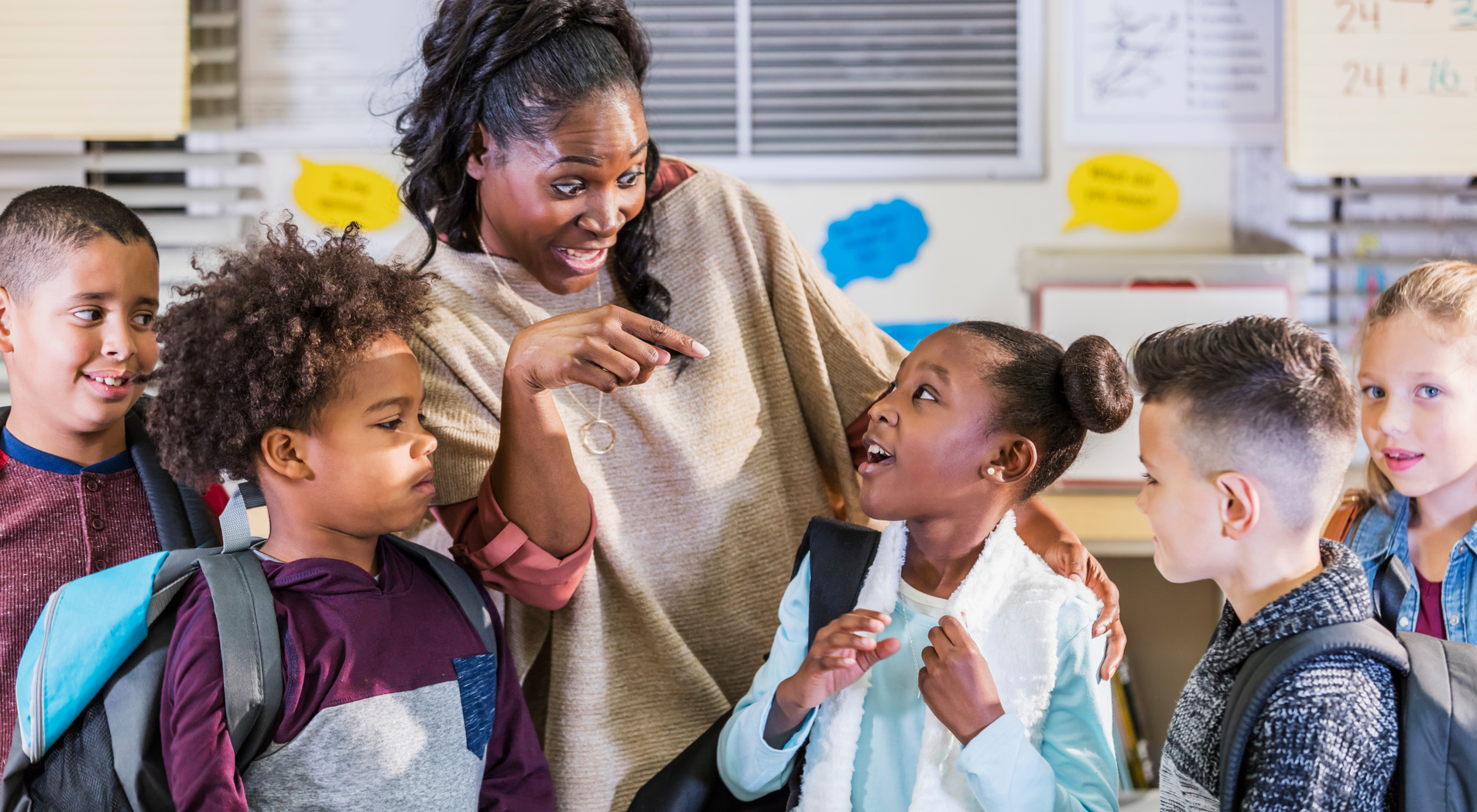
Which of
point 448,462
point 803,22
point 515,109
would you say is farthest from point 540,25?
point 803,22

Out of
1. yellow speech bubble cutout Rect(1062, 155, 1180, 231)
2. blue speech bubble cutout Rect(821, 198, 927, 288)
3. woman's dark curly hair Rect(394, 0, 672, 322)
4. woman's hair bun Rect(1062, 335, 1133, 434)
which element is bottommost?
woman's hair bun Rect(1062, 335, 1133, 434)

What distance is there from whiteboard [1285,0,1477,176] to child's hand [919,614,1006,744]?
1.33 meters

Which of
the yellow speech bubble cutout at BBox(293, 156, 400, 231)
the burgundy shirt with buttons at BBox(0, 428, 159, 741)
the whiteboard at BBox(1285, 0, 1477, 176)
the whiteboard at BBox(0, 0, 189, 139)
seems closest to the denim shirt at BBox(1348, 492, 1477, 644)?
the whiteboard at BBox(1285, 0, 1477, 176)

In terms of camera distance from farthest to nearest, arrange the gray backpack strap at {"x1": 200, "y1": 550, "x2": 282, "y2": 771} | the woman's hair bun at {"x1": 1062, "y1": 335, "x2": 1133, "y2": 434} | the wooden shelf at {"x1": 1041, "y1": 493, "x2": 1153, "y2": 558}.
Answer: the wooden shelf at {"x1": 1041, "y1": 493, "x2": 1153, "y2": 558}
the woman's hair bun at {"x1": 1062, "y1": 335, "x2": 1133, "y2": 434}
the gray backpack strap at {"x1": 200, "y1": 550, "x2": 282, "y2": 771}

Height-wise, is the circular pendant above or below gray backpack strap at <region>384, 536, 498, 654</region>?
above

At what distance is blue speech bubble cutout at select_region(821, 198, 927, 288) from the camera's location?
2111 millimetres

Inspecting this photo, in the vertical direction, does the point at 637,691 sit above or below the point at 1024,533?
below

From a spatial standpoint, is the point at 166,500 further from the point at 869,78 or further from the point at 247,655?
the point at 869,78

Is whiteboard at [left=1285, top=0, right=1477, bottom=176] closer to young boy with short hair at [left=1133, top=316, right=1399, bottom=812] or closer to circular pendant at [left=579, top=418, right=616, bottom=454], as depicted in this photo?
young boy with short hair at [left=1133, top=316, right=1399, bottom=812]

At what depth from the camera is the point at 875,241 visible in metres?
2.12

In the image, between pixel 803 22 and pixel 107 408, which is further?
pixel 803 22

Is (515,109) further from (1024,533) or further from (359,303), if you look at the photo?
(1024,533)

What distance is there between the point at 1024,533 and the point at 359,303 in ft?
2.26

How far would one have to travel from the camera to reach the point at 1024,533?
1142mm
